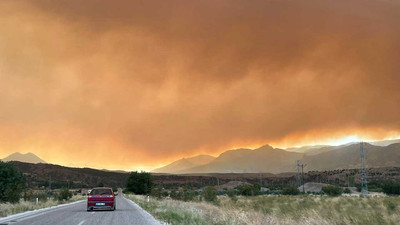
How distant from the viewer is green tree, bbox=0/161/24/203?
142 feet

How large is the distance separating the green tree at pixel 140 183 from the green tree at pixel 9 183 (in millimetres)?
63075

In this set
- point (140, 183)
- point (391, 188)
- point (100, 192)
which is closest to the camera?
point (100, 192)

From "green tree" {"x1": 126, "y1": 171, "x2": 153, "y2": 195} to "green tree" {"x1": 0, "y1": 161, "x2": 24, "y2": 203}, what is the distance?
63075 mm

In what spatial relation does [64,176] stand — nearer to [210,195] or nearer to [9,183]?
[210,195]

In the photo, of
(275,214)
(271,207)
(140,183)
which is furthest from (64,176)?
(275,214)

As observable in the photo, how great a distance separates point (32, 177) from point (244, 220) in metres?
141

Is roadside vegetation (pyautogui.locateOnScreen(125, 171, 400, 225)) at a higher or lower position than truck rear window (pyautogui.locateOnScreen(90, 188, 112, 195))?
lower

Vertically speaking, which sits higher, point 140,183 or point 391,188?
point 140,183

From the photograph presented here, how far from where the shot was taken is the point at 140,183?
109 metres

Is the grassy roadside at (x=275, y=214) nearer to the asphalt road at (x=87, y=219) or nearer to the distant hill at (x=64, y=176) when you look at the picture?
the asphalt road at (x=87, y=219)

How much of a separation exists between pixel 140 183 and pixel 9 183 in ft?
215

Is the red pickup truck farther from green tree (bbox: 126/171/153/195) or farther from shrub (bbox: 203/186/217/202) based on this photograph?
green tree (bbox: 126/171/153/195)

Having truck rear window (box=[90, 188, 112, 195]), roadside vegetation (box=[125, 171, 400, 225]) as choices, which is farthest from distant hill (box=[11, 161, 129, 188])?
truck rear window (box=[90, 188, 112, 195])

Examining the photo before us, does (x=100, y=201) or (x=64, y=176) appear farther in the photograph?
(x=64, y=176)
